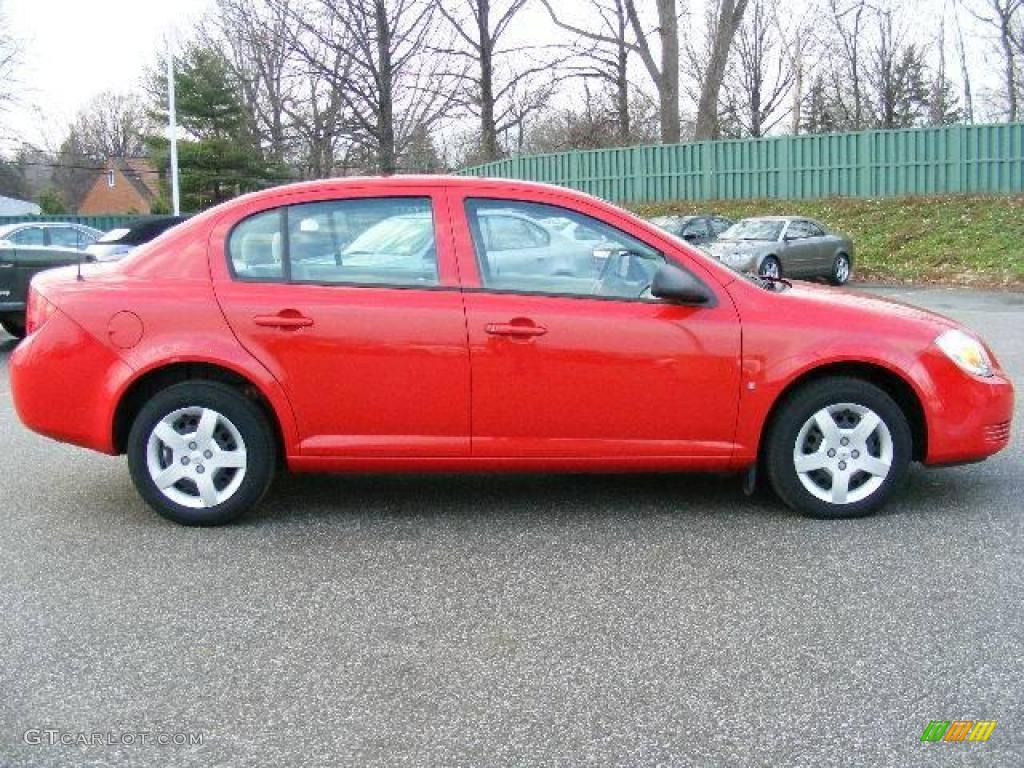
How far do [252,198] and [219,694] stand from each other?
263 cm

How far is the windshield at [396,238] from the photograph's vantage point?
500 cm

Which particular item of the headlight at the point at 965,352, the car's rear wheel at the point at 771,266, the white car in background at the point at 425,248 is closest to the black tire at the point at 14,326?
the white car in background at the point at 425,248

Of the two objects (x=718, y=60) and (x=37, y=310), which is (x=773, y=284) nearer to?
(x=37, y=310)

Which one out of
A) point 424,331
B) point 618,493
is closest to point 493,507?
point 618,493

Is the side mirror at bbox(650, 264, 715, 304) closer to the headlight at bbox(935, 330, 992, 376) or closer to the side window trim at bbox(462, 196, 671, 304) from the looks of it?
the side window trim at bbox(462, 196, 671, 304)

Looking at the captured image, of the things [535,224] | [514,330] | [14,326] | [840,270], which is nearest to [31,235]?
[14,326]

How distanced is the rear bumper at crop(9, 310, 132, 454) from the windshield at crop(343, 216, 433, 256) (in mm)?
1222

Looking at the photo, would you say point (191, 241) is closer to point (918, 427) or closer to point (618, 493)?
point (618, 493)

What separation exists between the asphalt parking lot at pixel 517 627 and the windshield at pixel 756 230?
1597 cm

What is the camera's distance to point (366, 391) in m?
4.89

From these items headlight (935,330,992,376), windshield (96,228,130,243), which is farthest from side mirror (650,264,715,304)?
windshield (96,228,130,243)

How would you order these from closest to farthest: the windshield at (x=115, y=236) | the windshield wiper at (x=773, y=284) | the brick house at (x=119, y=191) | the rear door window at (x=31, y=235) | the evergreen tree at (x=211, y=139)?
the windshield wiper at (x=773, y=284)
the rear door window at (x=31, y=235)
the windshield at (x=115, y=236)
the evergreen tree at (x=211, y=139)
the brick house at (x=119, y=191)

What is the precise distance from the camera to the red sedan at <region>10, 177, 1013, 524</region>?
4863 millimetres

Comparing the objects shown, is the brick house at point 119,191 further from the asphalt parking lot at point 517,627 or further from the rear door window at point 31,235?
→ the asphalt parking lot at point 517,627
